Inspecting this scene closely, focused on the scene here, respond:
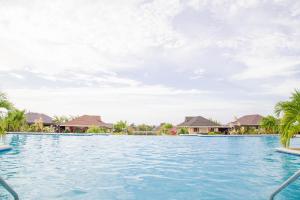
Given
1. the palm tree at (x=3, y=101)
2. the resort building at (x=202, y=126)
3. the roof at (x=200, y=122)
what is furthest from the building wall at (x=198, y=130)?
the palm tree at (x=3, y=101)

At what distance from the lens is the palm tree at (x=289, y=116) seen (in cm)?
1617

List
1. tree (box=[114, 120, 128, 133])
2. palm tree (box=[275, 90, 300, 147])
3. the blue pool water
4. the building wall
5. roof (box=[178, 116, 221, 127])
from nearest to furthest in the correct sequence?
the blue pool water < palm tree (box=[275, 90, 300, 147]) < tree (box=[114, 120, 128, 133]) < roof (box=[178, 116, 221, 127]) < the building wall

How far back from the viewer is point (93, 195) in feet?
24.2

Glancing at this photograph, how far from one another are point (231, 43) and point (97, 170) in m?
13.3

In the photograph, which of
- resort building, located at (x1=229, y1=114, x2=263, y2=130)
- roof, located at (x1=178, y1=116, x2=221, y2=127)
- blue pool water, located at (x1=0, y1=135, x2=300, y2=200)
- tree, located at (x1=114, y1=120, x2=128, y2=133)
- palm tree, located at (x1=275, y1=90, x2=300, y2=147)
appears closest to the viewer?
blue pool water, located at (x1=0, y1=135, x2=300, y2=200)

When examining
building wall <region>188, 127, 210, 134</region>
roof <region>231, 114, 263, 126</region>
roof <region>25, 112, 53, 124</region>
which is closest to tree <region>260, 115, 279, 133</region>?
roof <region>231, 114, 263, 126</region>

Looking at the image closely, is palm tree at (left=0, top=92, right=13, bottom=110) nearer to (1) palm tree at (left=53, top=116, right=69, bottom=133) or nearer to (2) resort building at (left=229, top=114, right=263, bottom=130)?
(1) palm tree at (left=53, top=116, right=69, bottom=133)

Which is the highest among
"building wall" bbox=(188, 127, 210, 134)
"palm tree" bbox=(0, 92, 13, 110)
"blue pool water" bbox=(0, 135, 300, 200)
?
"palm tree" bbox=(0, 92, 13, 110)

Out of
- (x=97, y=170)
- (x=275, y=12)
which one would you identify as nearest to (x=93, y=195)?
(x=97, y=170)

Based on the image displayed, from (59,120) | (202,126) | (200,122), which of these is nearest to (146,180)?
(202,126)

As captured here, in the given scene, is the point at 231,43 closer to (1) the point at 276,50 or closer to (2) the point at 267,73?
(1) the point at 276,50

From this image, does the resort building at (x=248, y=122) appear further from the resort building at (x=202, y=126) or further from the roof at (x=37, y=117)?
the roof at (x=37, y=117)

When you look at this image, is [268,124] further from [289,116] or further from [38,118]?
[38,118]

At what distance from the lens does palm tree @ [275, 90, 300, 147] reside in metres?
16.2
